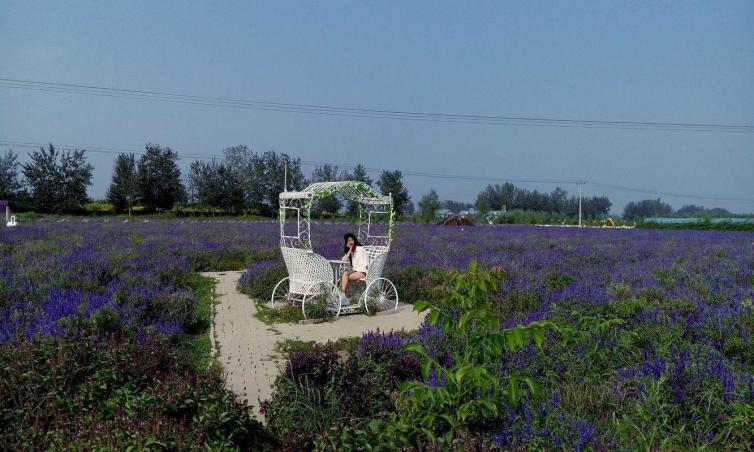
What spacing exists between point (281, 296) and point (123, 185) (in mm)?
49954

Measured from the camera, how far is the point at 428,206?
51.8 m

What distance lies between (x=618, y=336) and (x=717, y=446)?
1.71 m

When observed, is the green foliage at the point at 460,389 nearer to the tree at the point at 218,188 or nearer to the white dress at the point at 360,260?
the white dress at the point at 360,260

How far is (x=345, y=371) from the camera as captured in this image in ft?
14.0

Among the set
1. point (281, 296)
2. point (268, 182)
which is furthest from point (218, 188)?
point (281, 296)

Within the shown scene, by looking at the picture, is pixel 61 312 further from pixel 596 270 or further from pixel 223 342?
pixel 596 270

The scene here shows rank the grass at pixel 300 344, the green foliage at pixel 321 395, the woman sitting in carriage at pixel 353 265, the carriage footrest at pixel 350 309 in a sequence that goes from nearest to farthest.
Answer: the green foliage at pixel 321 395 < the grass at pixel 300 344 < the carriage footrest at pixel 350 309 < the woman sitting in carriage at pixel 353 265

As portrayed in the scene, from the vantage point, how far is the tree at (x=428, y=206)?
164ft

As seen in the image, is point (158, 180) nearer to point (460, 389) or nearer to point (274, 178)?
point (274, 178)

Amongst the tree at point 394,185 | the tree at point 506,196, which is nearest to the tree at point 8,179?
the tree at point 394,185

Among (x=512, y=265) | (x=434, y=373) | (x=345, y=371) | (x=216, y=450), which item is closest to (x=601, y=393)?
(x=434, y=373)

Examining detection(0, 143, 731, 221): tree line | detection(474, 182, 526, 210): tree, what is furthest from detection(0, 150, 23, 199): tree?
detection(474, 182, 526, 210): tree

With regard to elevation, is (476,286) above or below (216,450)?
above

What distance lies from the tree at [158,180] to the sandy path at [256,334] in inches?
1906
